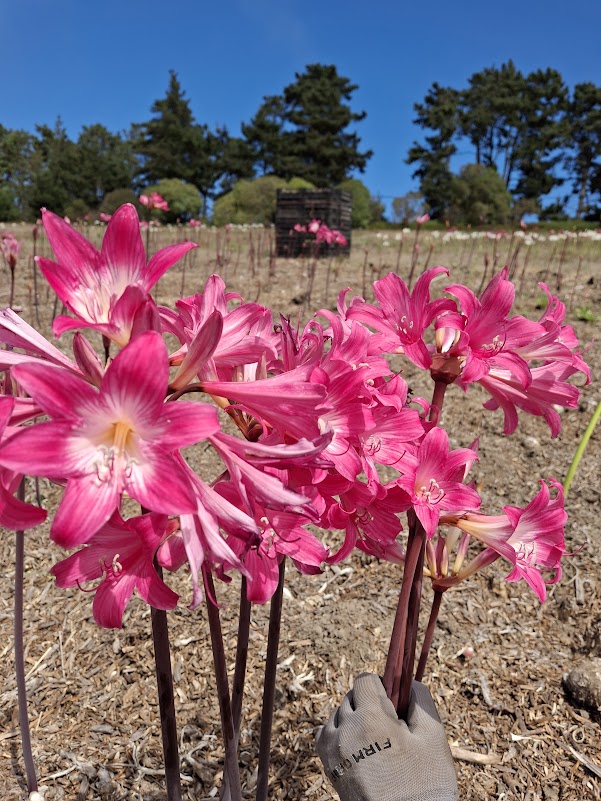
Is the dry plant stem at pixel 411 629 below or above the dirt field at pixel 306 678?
above

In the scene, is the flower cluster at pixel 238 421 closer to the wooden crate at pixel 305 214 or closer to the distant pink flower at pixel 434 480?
the distant pink flower at pixel 434 480

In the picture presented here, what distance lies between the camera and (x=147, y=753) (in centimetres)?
184

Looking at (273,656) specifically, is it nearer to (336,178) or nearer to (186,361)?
(186,361)

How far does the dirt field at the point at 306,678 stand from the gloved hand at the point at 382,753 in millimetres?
734

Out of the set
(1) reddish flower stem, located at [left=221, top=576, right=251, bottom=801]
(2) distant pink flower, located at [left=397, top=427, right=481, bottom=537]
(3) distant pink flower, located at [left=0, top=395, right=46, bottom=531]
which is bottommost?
(1) reddish flower stem, located at [left=221, top=576, right=251, bottom=801]

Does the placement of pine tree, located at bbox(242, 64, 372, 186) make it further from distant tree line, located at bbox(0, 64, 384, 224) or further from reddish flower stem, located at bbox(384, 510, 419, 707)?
reddish flower stem, located at bbox(384, 510, 419, 707)

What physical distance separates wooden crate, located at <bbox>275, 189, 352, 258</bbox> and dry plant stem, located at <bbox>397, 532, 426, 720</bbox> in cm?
793

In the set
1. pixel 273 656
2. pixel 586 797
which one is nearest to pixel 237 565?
pixel 273 656

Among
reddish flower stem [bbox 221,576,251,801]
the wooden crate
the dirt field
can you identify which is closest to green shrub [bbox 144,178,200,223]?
the wooden crate

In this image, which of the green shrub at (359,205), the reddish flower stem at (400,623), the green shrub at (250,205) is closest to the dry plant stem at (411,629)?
the reddish flower stem at (400,623)

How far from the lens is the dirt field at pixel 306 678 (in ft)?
5.91

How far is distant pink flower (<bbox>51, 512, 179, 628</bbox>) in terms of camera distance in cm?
83

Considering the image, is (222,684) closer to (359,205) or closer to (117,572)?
(117,572)

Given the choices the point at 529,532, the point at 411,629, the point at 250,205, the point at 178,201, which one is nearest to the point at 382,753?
the point at 411,629
